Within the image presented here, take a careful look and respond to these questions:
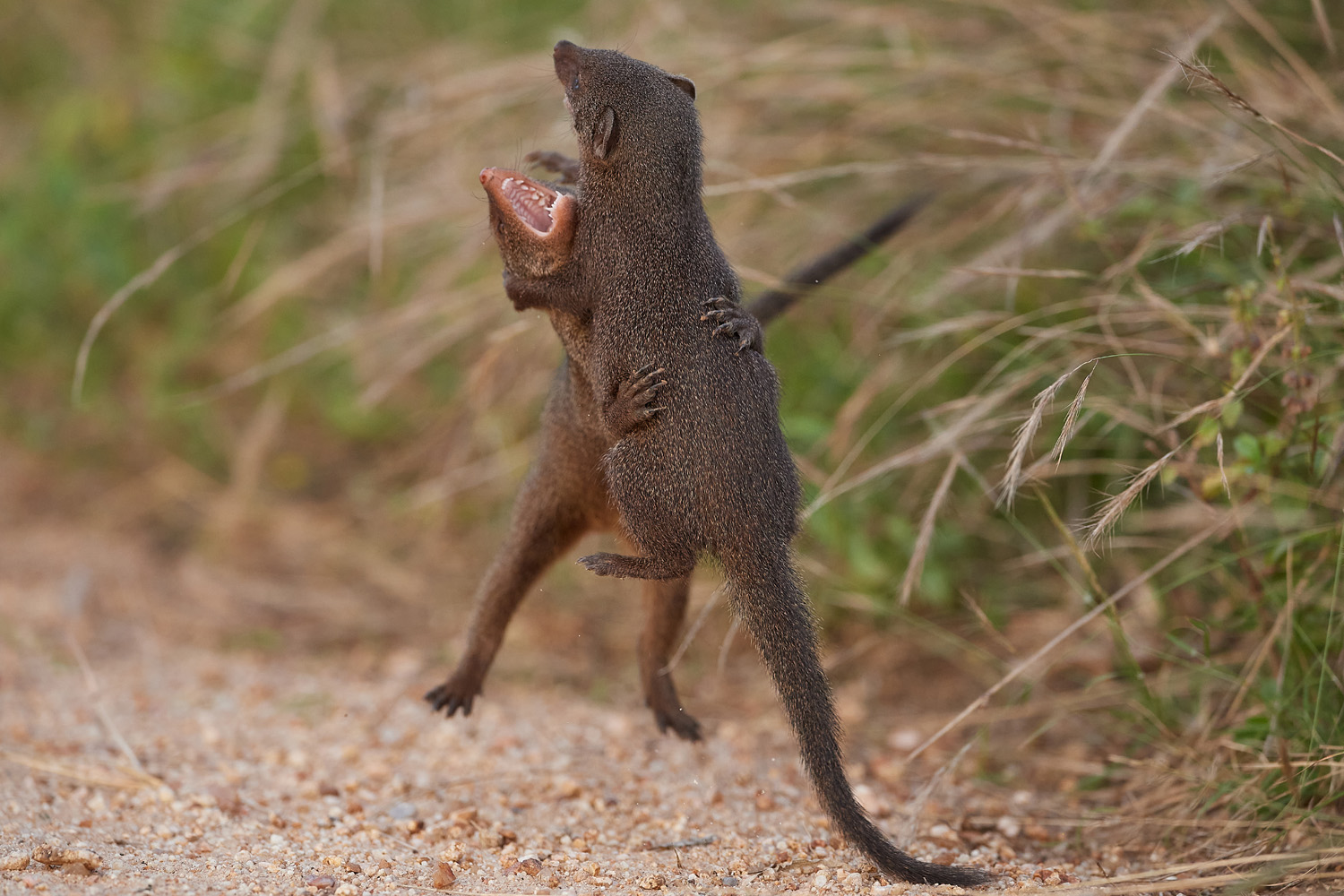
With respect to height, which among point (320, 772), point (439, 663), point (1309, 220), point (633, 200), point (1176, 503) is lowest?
point (439, 663)

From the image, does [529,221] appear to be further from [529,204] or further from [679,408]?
[679,408]

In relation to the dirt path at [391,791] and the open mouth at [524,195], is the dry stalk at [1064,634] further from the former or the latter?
the open mouth at [524,195]

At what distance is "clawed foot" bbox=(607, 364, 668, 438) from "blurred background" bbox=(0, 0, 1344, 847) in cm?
82

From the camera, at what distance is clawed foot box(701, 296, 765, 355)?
2.62 meters

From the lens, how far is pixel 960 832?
3074mm

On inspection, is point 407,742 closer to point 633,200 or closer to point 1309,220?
point 633,200

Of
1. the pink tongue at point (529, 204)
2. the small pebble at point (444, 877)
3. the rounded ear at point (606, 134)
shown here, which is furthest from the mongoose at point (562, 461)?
the small pebble at point (444, 877)

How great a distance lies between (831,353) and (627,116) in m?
1.91

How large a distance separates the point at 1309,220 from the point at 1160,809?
1.77 metres

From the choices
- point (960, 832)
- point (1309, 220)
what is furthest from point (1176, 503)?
point (960, 832)

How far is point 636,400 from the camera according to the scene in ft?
8.52

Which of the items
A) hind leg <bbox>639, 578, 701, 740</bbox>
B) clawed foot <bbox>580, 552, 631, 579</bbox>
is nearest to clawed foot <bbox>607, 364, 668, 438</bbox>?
clawed foot <bbox>580, 552, 631, 579</bbox>

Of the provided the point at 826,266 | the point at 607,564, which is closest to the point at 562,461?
the point at 607,564

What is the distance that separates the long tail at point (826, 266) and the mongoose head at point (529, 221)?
76cm
